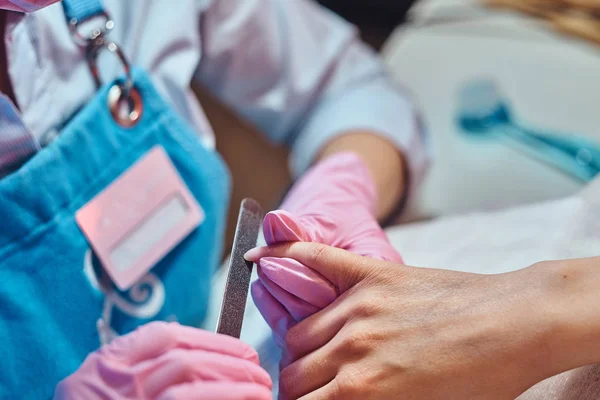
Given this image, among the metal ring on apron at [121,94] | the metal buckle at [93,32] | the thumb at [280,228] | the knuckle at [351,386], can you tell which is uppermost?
the metal buckle at [93,32]

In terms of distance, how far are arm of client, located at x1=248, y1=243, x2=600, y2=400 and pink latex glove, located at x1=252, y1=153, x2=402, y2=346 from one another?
0.01 m

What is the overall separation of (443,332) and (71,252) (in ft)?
0.90

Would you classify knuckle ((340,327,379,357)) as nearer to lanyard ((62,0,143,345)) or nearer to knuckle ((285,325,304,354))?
knuckle ((285,325,304,354))

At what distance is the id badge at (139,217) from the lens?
475 millimetres

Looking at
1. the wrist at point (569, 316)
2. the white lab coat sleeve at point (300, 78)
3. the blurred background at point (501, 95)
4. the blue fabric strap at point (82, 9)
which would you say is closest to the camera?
the wrist at point (569, 316)

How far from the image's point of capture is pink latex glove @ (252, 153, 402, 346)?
0.37 meters

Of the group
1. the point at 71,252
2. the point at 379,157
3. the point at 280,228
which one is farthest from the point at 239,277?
the point at 379,157

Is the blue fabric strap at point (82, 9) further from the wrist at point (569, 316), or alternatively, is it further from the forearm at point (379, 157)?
the wrist at point (569, 316)

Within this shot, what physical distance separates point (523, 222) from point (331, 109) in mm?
244

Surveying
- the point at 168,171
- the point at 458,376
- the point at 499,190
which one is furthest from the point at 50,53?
the point at 499,190

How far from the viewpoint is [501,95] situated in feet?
2.65

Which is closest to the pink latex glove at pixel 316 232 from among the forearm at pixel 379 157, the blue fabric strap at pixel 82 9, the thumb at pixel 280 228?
the thumb at pixel 280 228

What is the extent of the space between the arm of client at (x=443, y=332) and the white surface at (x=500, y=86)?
387 millimetres

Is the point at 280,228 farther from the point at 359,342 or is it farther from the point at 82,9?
the point at 82,9
